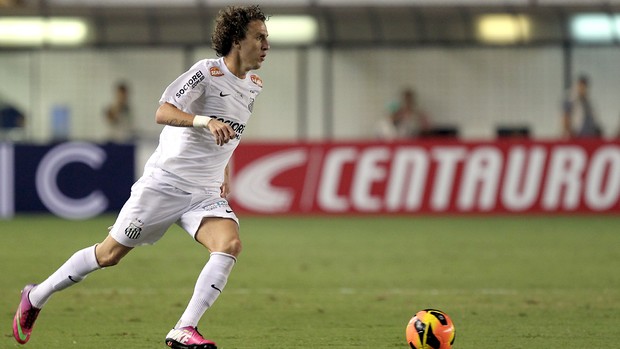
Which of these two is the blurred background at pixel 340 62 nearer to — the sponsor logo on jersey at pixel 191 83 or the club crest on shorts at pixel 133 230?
the club crest on shorts at pixel 133 230

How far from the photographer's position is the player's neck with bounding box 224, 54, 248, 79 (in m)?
8.27

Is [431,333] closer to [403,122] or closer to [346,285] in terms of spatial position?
[346,285]

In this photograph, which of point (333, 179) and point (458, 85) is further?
point (458, 85)

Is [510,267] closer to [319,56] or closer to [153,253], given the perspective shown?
[153,253]

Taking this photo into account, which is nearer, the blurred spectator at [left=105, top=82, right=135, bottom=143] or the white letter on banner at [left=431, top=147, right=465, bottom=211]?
the white letter on banner at [left=431, top=147, right=465, bottom=211]

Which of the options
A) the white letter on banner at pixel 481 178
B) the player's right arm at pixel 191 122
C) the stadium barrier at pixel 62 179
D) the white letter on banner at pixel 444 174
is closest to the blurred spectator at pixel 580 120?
the white letter on banner at pixel 481 178

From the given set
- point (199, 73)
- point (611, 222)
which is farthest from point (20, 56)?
point (199, 73)

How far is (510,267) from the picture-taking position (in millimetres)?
13867

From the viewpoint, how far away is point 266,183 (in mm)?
20781

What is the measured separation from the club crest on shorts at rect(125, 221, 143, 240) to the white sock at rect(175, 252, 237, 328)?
20.9 inches

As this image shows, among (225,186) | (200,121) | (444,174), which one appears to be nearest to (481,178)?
(444,174)

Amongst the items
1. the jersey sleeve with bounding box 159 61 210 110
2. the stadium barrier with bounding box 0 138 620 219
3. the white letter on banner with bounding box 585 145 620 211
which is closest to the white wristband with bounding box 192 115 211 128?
the jersey sleeve with bounding box 159 61 210 110

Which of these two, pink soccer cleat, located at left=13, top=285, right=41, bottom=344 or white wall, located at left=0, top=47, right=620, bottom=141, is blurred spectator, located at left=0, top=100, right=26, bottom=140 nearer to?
white wall, located at left=0, top=47, right=620, bottom=141

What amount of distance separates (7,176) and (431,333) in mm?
13732
